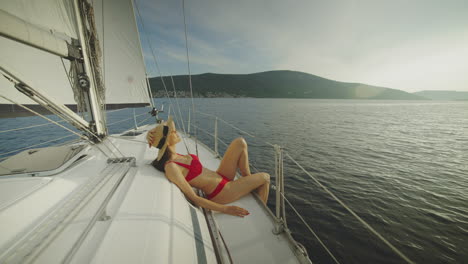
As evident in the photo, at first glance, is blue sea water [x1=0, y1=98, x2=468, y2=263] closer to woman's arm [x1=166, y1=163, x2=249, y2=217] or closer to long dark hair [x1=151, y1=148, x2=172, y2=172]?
woman's arm [x1=166, y1=163, x2=249, y2=217]

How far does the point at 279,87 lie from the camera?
450ft

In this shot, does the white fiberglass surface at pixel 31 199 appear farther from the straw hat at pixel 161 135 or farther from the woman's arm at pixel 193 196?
the woman's arm at pixel 193 196

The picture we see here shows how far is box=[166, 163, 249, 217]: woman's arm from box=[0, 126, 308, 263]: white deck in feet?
0.24

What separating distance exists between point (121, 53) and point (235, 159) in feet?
18.8

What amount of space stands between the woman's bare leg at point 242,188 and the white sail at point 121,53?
561 cm

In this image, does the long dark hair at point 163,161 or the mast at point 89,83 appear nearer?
the long dark hair at point 163,161

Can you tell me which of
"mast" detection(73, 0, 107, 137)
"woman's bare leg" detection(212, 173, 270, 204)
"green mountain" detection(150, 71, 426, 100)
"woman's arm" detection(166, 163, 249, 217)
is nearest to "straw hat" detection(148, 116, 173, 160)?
"woman's arm" detection(166, 163, 249, 217)

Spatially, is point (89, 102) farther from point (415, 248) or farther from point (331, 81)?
point (331, 81)

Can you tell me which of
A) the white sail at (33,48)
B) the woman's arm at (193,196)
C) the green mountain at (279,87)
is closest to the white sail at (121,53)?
the white sail at (33,48)

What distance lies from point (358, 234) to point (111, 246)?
16.8 feet

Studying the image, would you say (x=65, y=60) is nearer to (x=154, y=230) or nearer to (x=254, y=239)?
(x=154, y=230)

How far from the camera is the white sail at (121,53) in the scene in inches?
205

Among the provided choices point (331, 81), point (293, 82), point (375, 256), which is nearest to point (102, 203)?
point (375, 256)

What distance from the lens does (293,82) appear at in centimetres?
14938
